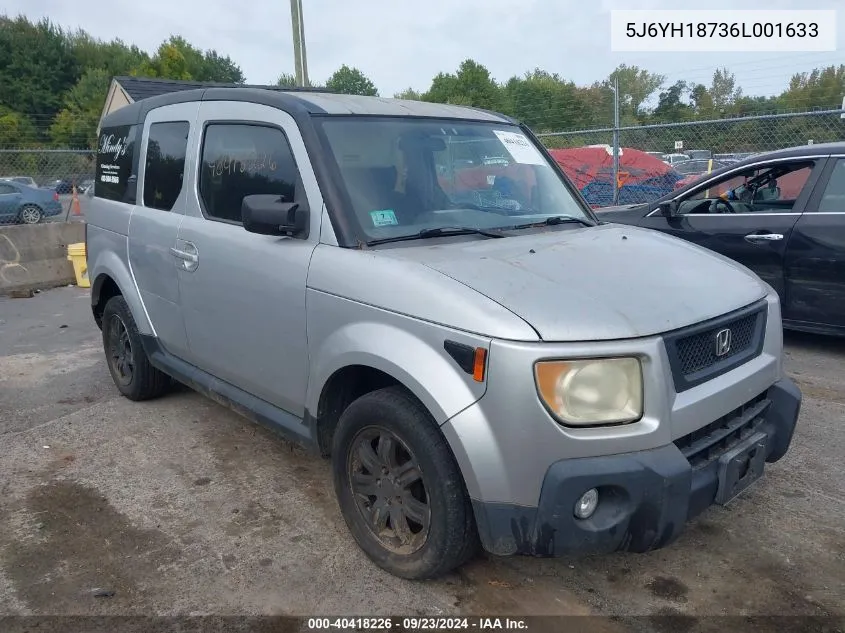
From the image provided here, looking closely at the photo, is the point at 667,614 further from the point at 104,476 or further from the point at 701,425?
the point at 104,476

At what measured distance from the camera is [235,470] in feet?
13.0

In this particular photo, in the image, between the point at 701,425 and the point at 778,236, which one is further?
the point at 778,236

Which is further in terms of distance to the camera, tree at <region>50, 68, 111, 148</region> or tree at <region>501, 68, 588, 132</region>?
tree at <region>50, 68, 111, 148</region>

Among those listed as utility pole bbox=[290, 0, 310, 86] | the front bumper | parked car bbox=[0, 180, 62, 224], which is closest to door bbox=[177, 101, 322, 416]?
the front bumper

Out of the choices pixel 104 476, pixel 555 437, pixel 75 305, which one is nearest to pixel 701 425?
pixel 555 437

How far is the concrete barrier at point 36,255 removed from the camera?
9664 millimetres

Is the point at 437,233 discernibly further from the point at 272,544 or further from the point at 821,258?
the point at 821,258

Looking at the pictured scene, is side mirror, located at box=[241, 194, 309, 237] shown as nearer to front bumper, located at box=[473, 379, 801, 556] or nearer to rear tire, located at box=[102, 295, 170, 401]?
front bumper, located at box=[473, 379, 801, 556]

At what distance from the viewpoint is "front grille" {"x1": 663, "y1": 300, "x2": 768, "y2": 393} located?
2449 mm

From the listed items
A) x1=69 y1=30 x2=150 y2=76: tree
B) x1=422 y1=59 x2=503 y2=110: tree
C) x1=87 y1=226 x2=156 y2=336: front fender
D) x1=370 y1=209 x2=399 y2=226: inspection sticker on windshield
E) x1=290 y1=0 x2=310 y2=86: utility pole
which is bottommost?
x1=87 y1=226 x2=156 y2=336: front fender

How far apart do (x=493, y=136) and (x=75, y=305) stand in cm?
703

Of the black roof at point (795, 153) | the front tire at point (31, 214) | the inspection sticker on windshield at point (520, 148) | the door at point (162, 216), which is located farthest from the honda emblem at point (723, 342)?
the front tire at point (31, 214)

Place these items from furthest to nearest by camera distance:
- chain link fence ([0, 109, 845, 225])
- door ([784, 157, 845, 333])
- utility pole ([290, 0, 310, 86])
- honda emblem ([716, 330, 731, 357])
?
utility pole ([290, 0, 310, 86]), chain link fence ([0, 109, 845, 225]), door ([784, 157, 845, 333]), honda emblem ([716, 330, 731, 357])

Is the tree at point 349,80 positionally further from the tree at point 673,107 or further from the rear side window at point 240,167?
the rear side window at point 240,167
